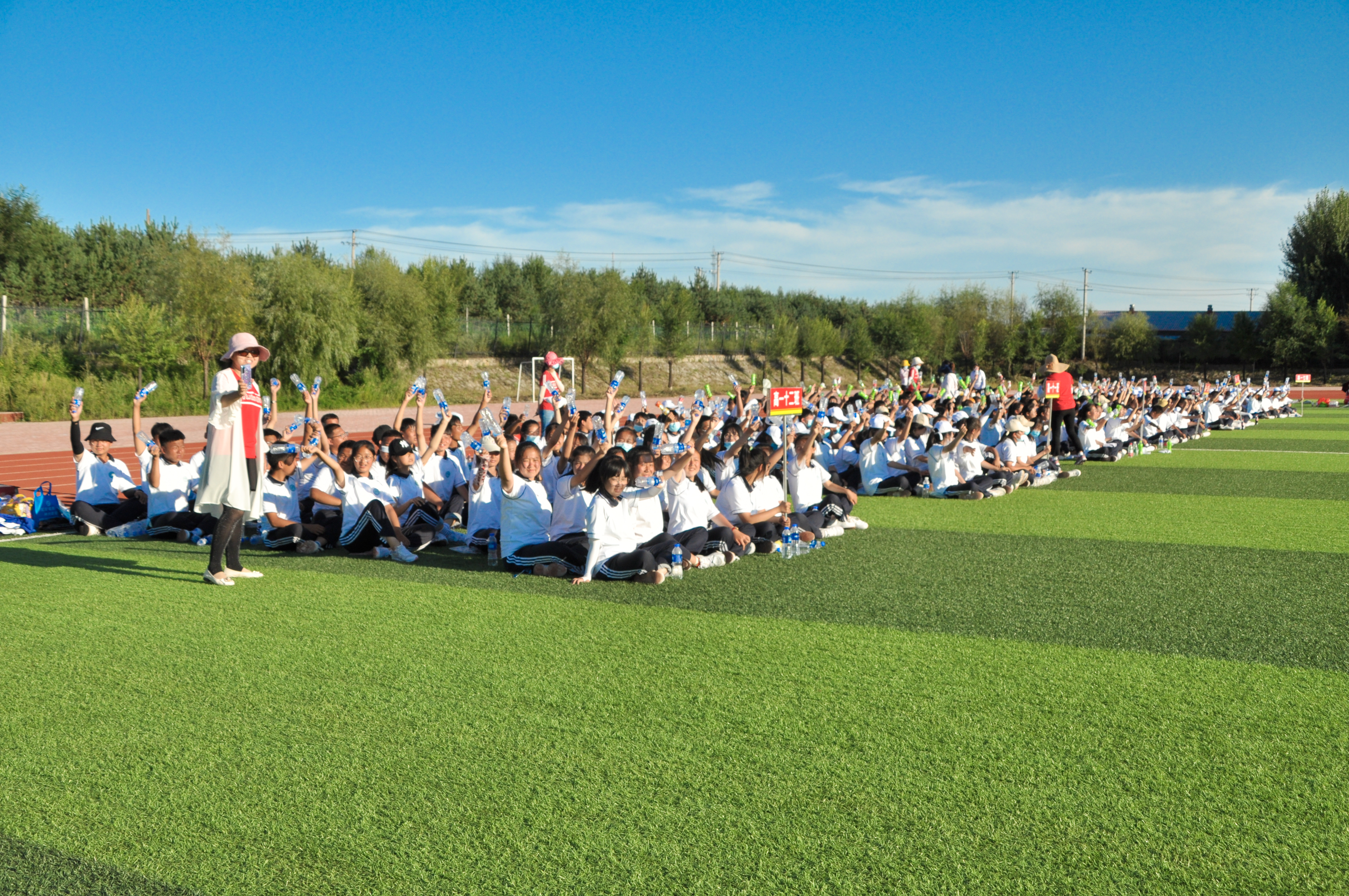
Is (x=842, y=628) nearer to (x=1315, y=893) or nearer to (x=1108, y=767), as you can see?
(x=1108, y=767)

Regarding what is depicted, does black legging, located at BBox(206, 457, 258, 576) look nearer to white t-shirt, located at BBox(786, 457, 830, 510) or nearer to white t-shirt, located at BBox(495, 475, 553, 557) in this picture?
white t-shirt, located at BBox(495, 475, 553, 557)

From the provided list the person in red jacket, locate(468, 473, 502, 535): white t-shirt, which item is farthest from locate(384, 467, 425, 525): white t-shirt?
the person in red jacket

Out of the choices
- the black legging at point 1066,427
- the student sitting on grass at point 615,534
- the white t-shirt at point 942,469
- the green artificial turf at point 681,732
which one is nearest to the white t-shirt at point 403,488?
the green artificial turf at point 681,732

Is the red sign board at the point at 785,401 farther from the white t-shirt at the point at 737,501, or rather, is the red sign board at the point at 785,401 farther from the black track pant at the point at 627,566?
the black track pant at the point at 627,566

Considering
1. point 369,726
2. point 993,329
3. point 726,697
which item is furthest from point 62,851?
point 993,329

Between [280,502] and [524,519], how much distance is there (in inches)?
114

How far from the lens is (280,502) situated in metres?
9.20

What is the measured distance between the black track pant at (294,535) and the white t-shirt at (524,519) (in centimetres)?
209

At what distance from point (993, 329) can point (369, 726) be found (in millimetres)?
69492

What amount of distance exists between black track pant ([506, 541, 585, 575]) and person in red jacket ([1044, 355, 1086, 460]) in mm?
11845

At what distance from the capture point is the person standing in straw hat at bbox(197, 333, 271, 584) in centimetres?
716

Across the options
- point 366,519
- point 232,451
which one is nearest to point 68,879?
point 232,451

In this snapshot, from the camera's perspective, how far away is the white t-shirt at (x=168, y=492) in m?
9.76

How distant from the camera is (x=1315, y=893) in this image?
305 centimetres
